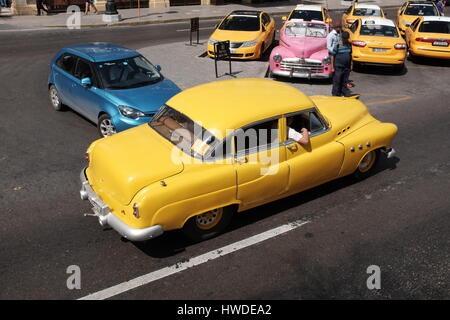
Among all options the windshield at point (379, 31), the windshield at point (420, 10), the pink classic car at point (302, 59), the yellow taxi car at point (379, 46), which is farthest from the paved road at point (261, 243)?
the windshield at point (420, 10)

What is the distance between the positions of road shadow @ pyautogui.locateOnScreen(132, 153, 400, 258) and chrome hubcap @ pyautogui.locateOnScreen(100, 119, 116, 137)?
135 inches

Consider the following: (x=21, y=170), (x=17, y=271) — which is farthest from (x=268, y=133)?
(x=21, y=170)

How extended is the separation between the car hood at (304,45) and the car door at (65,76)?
6682 millimetres

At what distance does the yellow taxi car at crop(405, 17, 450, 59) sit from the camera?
15.4 m

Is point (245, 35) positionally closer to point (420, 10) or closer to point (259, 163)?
point (420, 10)

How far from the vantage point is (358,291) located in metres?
5.14

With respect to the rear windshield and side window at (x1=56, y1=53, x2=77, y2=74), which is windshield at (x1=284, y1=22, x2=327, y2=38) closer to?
the rear windshield

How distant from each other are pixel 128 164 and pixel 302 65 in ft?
29.2

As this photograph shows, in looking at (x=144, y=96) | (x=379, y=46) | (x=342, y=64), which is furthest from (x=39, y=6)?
(x=342, y=64)

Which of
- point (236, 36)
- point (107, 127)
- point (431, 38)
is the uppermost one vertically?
point (431, 38)

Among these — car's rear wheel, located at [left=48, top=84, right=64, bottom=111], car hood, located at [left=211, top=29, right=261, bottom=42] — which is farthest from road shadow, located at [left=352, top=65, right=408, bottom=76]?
car's rear wheel, located at [left=48, top=84, right=64, bottom=111]

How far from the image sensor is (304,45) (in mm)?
13461

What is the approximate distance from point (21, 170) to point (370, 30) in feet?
39.9

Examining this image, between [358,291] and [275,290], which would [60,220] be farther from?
[358,291]
